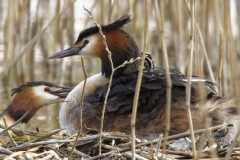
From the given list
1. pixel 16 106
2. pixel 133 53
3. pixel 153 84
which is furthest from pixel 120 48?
pixel 16 106

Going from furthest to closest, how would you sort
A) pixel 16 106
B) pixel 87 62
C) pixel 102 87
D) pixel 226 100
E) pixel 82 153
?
pixel 87 62, pixel 16 106, pixel 102 87, pixel 226 100, pixel 82 153

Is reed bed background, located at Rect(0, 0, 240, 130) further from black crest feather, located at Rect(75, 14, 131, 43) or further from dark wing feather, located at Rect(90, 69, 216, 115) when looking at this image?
dark wing feather, located at Rect(90, 69, 216, 115)

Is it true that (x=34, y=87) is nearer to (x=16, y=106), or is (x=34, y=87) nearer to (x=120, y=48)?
(x=16, y=106)

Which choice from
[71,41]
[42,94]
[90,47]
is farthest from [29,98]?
[71,41]

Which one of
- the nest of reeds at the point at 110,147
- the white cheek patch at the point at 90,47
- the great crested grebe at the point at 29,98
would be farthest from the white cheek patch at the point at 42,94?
the nest of reeds at the point at 110,147

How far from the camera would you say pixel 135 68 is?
5.15m

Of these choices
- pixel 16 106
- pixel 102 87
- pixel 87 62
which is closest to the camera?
pixel 102 87

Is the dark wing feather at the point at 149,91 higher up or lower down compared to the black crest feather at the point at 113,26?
lower down

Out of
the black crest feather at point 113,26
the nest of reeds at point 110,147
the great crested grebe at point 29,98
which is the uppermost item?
the black crest feather at point 113,26

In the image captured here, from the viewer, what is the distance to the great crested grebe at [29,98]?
5457 mm

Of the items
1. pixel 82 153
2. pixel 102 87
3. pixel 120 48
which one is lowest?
pixel 82 153

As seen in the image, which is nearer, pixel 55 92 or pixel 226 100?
pixel 226 100

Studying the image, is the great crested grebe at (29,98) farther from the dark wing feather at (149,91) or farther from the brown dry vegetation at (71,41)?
the dark wing feather at (149,91)

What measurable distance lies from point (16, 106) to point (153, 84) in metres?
1.61
